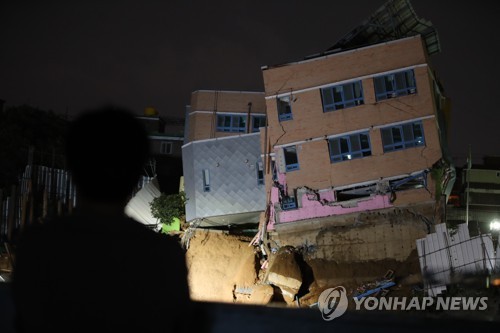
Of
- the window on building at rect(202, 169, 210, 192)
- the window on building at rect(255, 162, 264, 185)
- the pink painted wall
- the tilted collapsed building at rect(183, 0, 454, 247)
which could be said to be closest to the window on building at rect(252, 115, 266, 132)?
the window on building at rect(255, 162, 264, 185)

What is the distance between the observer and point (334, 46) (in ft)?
77.2

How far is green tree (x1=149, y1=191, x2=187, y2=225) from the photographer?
25.4m

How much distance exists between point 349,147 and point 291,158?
312 cm

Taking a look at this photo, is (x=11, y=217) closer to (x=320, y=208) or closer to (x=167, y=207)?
(x=167, y=207)

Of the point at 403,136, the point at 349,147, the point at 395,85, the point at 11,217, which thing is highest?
the point at 395,85

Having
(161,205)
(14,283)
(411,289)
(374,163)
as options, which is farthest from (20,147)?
(14,283)

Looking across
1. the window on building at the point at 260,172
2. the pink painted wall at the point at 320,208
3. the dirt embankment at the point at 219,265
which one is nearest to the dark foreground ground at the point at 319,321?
the dirt embankment at the point at 219,265

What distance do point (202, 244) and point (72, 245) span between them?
22.5 metres

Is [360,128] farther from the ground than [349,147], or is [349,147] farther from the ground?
[360,128]

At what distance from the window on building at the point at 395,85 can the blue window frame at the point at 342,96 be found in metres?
0.91

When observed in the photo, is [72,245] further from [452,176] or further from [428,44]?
[428,44]

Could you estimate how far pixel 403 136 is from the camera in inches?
821

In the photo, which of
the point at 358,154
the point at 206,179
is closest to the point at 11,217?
the point at 206,179

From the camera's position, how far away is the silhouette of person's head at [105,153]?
163 centimetres
